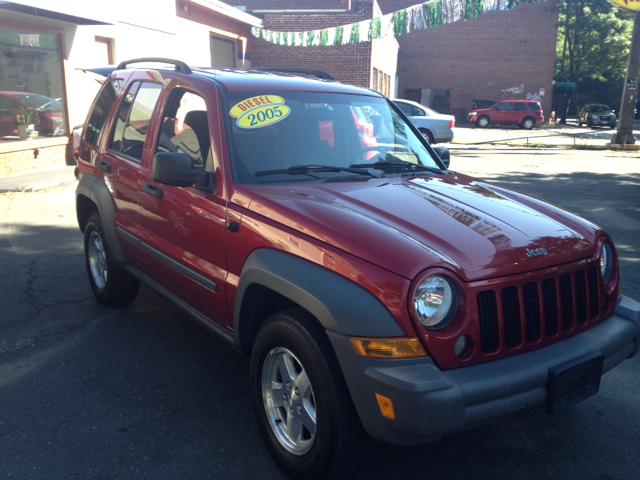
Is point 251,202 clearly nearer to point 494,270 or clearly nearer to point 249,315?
point 249,315

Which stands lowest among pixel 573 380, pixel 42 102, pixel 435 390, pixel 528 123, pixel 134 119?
pixel 573 380

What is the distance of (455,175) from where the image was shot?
382 centimetres

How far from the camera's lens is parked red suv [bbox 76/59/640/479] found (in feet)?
7.34

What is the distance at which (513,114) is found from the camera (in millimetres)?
35469

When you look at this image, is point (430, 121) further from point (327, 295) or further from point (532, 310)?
point (327, 295)

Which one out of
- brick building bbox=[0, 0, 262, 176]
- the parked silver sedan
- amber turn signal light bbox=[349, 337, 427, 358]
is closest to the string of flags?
the parked silver sedan

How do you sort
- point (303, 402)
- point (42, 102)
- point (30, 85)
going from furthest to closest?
point (42, 102), point (30, 85), point (303, 402)

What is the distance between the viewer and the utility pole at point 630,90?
19.2m

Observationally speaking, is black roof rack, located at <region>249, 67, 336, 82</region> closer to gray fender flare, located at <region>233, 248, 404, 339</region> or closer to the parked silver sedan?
gray fender flare, located at <region>233, 248, 404, 339</region>

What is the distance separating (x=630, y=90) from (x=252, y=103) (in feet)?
65.6

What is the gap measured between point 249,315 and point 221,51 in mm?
19720

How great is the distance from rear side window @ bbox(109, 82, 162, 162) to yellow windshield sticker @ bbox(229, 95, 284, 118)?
86cm

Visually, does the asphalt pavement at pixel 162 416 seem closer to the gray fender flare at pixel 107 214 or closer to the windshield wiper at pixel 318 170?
the gray fender flare at pixel 107 214

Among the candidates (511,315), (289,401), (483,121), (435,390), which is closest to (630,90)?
(483,121)
